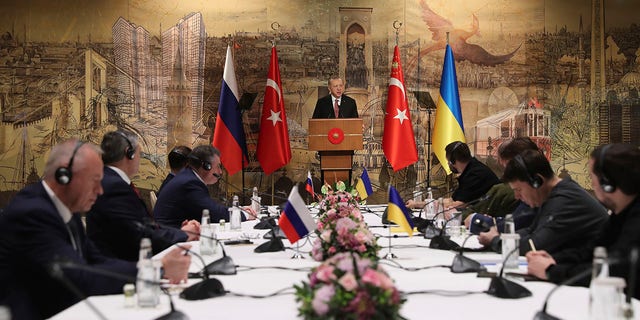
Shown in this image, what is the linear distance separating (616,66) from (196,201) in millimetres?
8351

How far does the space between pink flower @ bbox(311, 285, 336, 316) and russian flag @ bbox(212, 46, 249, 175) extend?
28.8ft

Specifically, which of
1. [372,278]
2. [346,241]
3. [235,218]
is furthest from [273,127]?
[372,278]

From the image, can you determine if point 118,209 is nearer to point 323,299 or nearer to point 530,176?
point 530,176

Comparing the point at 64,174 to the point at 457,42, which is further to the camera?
the point at 457,42

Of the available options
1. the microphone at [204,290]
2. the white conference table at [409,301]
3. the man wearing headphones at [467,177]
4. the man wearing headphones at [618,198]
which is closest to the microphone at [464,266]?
the white conference table at [409,301]

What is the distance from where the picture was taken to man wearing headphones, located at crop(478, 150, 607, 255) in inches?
162

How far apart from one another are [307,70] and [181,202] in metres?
5.66

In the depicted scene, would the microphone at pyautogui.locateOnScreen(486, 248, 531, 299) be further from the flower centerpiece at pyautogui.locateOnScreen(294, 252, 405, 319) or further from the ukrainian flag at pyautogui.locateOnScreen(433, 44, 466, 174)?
the ukrainian flag at pyautogui.locateOnScreen(433, 44, 466, 174)

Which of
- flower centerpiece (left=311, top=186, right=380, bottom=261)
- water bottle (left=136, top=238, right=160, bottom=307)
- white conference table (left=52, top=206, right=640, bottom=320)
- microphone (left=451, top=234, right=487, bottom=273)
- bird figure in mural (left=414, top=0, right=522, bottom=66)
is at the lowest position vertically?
white conference table (left=52, top=206, right=640, bottom=320)

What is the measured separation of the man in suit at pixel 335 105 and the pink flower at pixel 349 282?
30.3ft

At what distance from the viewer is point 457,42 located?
11.7 m

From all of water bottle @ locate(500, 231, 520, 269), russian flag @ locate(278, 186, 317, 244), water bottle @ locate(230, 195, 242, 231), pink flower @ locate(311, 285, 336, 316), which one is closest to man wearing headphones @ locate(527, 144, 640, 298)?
water bottle @ locate(500, 231, 520, 269)

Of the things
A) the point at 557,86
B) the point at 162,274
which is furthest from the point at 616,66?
the point at 162,274

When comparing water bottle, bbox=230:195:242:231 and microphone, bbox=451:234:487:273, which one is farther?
water bottle, bbox=230:195:242:231
